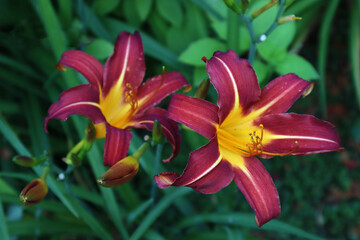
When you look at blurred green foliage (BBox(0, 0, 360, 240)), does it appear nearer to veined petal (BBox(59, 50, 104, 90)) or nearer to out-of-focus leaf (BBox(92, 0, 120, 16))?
out-of-focus leaf (BBox(92, 0, 120, 16))

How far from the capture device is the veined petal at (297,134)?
96 cm

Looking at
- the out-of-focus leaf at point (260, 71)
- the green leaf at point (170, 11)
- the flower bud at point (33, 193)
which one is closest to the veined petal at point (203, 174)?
the flower bud at point (33, 193)

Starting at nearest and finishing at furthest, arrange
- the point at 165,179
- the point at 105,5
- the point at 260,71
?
1. the point at 165,179
2. the point at 260,71
3. the point at 105,5

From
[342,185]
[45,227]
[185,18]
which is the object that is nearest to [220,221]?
[45,227]

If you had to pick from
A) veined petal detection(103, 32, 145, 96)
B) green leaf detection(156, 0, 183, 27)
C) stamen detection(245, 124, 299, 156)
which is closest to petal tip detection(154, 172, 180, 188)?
stamen detection(245, 124, 299, 156)

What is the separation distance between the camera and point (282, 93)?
3.26 ft

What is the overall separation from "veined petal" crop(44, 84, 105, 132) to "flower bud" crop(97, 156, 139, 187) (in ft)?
0.45

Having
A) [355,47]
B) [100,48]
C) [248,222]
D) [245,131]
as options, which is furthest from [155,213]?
[355,47]

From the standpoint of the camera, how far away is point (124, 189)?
4.71ft

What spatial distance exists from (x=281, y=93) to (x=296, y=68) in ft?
1.37

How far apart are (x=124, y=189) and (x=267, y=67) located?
0.70m

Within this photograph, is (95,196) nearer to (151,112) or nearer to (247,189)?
(151,112)

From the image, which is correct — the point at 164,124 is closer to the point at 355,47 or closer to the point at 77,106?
the point at 77,106

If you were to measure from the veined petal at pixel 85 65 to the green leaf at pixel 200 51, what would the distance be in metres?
0.40
